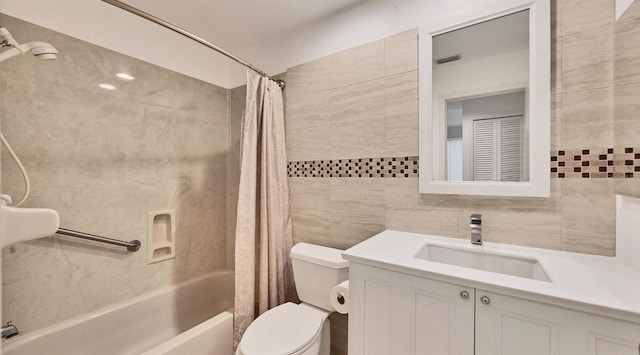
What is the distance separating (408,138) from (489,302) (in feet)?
2.88

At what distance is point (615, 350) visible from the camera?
0.74m

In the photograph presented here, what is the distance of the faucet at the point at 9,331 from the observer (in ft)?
4.19

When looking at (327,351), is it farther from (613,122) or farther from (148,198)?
(613,122)

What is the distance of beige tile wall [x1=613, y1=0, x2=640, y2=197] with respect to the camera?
94 cm

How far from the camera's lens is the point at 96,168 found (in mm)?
1615

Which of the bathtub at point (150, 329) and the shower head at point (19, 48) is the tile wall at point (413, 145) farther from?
the shower head at point (19, 48)

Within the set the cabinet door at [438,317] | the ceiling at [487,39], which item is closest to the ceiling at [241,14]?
the ceiling at [487,39]

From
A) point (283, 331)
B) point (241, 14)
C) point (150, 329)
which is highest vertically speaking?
point (241, 14)

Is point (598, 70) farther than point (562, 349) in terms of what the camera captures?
Yes

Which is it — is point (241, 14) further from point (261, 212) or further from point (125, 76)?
point (261, 212)

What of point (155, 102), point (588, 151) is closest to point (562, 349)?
point (588, 151)

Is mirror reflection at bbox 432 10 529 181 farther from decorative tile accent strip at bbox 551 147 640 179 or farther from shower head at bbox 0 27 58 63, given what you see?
shower head at bbox 0 27 58 63

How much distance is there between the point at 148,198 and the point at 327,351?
1579 millimetres

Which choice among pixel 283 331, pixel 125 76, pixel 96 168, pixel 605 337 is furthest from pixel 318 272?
pixel 125 76
